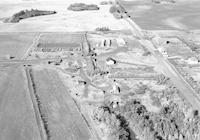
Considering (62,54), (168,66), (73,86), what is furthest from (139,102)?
(62,54)

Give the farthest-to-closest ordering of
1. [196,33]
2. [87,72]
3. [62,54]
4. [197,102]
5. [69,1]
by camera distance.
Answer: [69,1] < [196,33] < [62,54] < [87,72] < [197,102]

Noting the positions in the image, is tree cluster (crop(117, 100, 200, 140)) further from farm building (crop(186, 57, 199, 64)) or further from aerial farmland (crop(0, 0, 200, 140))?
farm building (crop(186, 57, 199, 64))

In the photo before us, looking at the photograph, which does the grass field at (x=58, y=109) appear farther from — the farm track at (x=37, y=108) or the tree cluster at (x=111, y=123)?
the tree cluster at (x=111, y=123)

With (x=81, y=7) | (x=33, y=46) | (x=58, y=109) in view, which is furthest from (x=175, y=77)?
(x=81, y=7)

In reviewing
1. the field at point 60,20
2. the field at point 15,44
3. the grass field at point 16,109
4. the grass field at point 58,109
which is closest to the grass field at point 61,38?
the field at point 15,44

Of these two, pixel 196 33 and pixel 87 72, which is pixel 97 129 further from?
pixel 196 33

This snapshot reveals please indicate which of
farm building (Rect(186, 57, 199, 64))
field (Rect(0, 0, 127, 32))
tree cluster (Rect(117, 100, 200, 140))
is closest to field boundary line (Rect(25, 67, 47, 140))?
tree cluster (Rect(117, 100, 200, 140))
